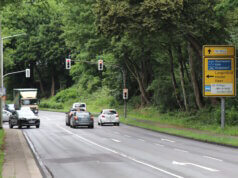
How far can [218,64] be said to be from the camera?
34.1m

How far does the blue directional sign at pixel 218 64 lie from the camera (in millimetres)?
34000

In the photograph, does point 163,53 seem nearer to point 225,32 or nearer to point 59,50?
point 225,32

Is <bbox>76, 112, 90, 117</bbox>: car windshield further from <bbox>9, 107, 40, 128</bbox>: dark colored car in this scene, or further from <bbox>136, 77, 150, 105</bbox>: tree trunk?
<bbox>136, 77, 150, 105</bbox>: tree trunk

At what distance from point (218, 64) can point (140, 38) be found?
6.87 metres

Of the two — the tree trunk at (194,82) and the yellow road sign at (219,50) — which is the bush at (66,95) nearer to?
the tree trunk at (194,82)

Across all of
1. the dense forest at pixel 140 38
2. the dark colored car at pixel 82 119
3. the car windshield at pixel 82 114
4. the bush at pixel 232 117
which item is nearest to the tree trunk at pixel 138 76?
the dense forest at pixel 140 38

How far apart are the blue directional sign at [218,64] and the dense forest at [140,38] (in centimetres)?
148

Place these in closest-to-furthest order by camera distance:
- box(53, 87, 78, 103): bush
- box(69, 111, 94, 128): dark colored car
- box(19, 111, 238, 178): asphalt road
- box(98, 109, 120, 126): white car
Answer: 1. box(19, 111, 238, 178): asphalt road
2. box(69, 111, 94, 128): dark colored car
3. box(98, 109, 120, 126): white car
4. box(53, 87, 78, 103): bush

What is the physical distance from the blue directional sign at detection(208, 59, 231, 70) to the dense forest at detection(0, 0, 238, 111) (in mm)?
1483

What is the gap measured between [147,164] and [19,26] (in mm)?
83026

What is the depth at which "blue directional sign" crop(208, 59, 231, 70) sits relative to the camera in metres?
34.0

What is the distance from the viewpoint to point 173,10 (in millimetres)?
32625

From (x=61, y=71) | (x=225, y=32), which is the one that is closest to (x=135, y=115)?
(x=225, y=32)

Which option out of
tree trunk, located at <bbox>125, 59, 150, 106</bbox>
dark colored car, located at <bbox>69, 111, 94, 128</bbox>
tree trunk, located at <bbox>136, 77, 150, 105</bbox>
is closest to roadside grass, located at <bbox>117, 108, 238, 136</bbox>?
tree trunk, located at <bbox>136, 77, 150, 105</bbox>
